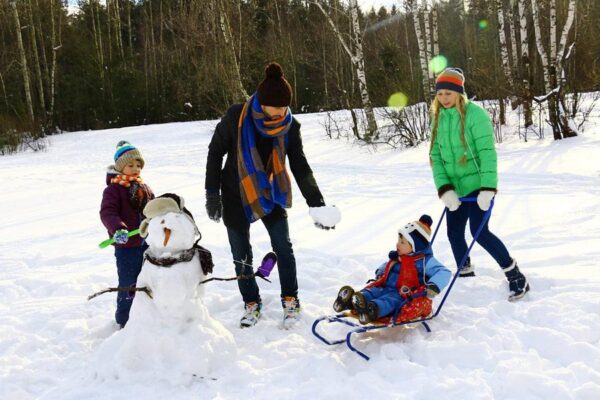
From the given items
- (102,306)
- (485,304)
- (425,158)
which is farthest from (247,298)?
(425,158)

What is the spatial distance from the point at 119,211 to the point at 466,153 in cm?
252

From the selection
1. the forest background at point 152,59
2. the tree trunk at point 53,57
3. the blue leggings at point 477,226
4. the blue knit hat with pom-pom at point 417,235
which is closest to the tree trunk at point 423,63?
the forest background at point 152,59

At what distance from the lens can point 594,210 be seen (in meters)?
6.08

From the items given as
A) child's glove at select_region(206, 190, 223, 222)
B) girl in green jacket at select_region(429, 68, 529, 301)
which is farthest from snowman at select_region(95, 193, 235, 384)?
girl in green jacket at select_region(429, 68, 529, 301)

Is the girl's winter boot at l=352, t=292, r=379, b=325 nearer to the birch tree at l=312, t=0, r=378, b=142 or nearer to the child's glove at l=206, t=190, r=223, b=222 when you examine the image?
the child's glove at l=206, t=190, r=223, b=222

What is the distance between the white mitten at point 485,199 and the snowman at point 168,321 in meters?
1.91

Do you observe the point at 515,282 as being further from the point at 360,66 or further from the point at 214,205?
the point at 360,66

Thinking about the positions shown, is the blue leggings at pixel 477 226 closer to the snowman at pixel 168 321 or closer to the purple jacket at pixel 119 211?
the snowman at pixel 168 321

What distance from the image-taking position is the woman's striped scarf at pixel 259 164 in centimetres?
345

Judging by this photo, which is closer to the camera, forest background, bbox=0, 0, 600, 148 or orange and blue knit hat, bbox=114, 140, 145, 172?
orange and blue knit hat, bbox=114, 140, 145, 172

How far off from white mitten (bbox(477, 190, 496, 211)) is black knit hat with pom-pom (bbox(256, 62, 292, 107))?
149 cm

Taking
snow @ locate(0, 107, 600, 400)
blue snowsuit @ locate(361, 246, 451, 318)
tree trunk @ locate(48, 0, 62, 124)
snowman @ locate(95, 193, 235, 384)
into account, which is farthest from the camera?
tree trunk @ locate(48, 0, 62, 124)

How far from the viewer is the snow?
110 inches

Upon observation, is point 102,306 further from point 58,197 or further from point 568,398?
point 58,197
